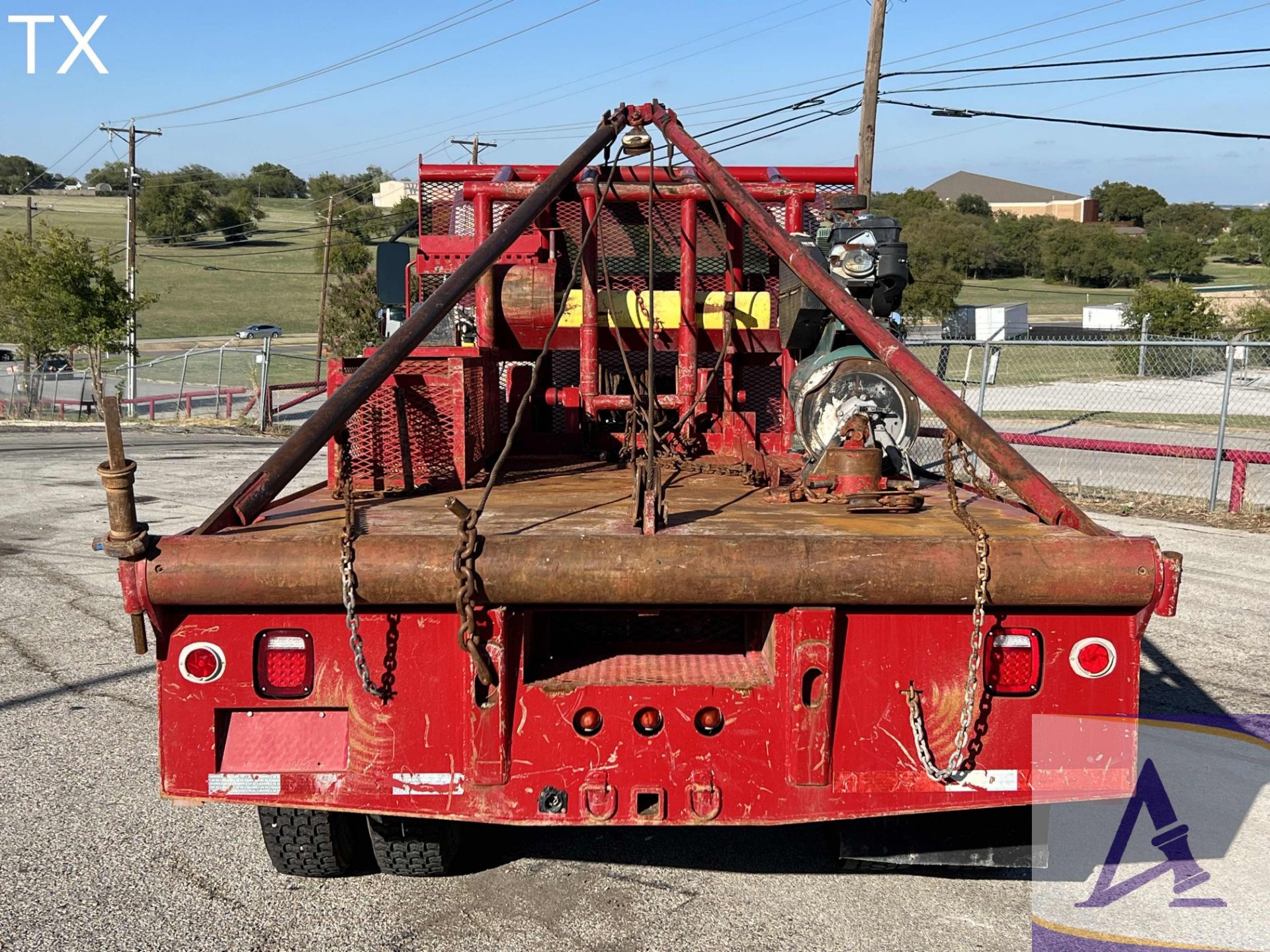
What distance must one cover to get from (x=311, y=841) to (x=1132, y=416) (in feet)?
66.5

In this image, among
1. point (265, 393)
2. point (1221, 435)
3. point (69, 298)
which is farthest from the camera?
point (69, 298)

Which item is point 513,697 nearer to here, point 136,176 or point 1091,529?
point 1091,529

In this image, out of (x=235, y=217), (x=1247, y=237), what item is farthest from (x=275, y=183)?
(x=1247, y=237)

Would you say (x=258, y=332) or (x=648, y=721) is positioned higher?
(x=258, y=332)

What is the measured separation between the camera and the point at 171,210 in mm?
92438

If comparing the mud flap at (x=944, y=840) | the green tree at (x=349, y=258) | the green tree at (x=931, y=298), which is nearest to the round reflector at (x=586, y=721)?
the mud flap at (x=944, y=840)

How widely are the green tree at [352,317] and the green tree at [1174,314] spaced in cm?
2484

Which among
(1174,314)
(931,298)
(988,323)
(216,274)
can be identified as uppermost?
(216,274)

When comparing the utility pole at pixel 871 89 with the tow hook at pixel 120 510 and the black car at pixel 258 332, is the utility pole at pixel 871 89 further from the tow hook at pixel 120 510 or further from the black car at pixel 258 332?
the black car at pixel 258 332

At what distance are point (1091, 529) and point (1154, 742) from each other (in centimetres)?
247

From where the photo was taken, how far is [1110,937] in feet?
11.1

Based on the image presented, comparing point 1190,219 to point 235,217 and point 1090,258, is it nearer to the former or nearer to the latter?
point 1090,258

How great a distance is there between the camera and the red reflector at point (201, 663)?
9.92 feet

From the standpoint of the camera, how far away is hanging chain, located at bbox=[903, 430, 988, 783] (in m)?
2.86
